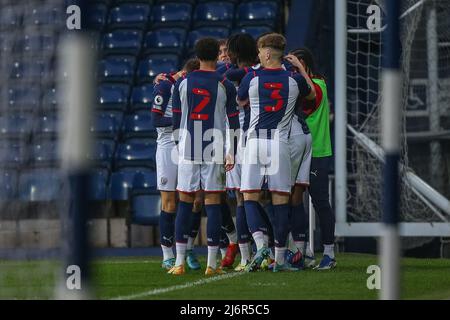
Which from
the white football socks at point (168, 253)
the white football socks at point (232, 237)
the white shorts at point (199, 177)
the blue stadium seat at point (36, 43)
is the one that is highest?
the blue stadium seat at point (36, 43)

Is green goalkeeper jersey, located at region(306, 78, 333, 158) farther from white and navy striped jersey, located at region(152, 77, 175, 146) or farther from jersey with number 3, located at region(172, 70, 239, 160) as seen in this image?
white and navy striped jersey, located at region(152, 77, 175, 146)

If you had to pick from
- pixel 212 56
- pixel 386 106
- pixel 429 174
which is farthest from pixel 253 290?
pixel 429 174

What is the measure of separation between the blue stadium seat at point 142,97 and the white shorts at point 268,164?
19.5 feet

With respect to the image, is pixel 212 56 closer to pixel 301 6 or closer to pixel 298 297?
pixel 298 297

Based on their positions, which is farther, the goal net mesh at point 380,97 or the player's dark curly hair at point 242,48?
the goal net mesh at point 380,97

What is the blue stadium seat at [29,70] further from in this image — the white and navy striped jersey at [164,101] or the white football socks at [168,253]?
the white football socks at [168,253]

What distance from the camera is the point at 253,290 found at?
27.3 ft

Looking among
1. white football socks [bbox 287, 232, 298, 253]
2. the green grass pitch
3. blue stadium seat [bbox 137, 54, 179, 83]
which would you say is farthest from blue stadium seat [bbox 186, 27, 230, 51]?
white football socks [bbox 287, 232, 298, 253]

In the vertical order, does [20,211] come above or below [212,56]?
below

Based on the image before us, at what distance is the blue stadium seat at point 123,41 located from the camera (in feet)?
53.4

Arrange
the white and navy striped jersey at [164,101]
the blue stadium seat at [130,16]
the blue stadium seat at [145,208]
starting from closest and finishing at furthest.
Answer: the white and navy striped jersey at [164,101], the blue stadium seat at [145,208], the blue stadium seat at [130,16]

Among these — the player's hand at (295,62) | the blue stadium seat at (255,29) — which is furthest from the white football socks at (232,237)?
the blue stadium seat at (255,29)
